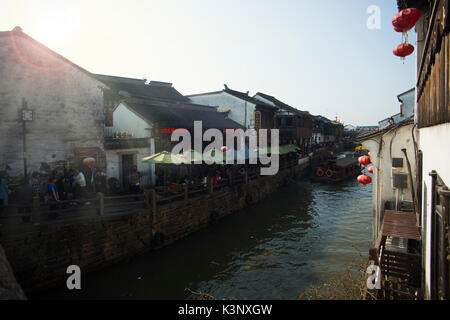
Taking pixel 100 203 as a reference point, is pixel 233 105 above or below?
above

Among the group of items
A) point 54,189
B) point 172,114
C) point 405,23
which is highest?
point 172,114

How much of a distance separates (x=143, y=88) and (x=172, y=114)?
6.14m

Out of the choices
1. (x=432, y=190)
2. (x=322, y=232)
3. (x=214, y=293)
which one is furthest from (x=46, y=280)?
(x=322, y=232)

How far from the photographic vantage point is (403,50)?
6.20 meters

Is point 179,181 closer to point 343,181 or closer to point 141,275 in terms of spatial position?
point 141,275

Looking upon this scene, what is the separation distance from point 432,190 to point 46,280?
10.4 m

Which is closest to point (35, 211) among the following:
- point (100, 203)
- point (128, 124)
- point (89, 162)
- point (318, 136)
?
point (100, 203)

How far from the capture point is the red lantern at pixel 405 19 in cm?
552

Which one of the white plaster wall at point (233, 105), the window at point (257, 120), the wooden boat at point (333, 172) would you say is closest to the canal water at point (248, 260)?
the wooden boat at point (333, 172)

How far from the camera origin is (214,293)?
31.6ft

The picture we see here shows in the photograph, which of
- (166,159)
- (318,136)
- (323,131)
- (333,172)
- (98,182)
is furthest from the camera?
(323,131)

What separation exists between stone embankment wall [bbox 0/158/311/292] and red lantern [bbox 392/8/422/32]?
10.4 meters

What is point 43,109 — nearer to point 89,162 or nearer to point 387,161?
point 89,162

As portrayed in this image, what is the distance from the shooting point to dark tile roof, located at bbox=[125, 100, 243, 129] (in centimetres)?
1844
